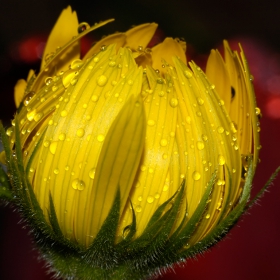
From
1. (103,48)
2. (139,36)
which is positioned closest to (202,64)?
(139,36)

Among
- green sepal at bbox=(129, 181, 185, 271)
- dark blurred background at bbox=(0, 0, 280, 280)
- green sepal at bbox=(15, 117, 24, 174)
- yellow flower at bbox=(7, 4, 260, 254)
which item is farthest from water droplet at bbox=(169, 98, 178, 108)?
dark blurred background at bbox=(0, 0, 280, 280)

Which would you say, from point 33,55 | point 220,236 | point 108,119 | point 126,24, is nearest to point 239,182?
point 220,236

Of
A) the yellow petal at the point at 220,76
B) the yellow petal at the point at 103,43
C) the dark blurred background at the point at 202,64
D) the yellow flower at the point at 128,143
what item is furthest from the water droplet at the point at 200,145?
the dark blurred background at the point at 202,64

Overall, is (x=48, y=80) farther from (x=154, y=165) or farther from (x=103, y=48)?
(x=154, y=165)

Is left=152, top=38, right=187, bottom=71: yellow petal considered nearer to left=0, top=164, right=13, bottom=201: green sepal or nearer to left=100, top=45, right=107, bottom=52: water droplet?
left=100, top=45, right=107, bottom=52: water droplet

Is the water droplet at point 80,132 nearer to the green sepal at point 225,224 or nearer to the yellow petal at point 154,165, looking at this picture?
the yellow petal at point 154,165
